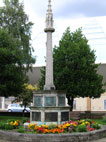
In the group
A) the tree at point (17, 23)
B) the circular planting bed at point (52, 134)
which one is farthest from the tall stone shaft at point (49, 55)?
the tree at point (17, 23)

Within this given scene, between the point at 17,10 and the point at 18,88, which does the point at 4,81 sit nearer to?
the point at 18,88

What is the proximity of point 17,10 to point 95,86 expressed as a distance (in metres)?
16.8

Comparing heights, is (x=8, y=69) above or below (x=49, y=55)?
above

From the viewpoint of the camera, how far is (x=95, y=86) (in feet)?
81.7

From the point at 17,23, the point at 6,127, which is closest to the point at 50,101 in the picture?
the point at 6,127

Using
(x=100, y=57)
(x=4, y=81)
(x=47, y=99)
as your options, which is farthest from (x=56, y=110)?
(x=100, y=57)

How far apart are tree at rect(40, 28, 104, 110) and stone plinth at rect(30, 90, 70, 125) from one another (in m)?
10.8

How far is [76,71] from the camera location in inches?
985

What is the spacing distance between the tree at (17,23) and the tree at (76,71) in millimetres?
8655

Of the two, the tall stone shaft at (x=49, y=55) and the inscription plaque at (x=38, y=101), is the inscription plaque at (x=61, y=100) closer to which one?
the tall stone shaft at (x=49, y=55)

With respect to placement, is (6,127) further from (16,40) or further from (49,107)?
(16,40)

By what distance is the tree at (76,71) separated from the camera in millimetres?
24756

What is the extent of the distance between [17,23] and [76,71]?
506 inches

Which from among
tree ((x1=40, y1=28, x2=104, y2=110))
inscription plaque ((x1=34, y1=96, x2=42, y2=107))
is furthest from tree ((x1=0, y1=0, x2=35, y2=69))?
inscription plaque ((x1=34, y1=96, x2=42, y2=107))
